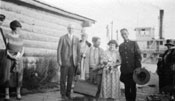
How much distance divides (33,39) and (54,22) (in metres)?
1.45

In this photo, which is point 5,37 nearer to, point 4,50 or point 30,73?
point 4,50

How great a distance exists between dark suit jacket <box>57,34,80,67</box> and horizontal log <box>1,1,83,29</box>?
2130 mm

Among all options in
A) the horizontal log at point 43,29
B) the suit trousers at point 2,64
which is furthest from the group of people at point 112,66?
the horizontal log at point 43,29

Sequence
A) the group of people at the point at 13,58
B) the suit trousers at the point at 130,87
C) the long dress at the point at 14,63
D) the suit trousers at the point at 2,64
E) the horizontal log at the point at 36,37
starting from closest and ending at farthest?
1. the suit trousers at the point at 2,64
2. the group of people at the point at 13,58
3. the long dress at the point at 14,63
4. the suit trousers at the point at 130,87
5. the horizontal log at the point at 36,37

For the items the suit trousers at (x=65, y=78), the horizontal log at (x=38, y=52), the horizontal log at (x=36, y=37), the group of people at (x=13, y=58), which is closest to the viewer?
the group of people at (x=13, y=58)

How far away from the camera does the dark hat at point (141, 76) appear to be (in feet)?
18.0

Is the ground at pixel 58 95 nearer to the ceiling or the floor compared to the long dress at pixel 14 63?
nearer to the floor

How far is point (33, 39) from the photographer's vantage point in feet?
26.8

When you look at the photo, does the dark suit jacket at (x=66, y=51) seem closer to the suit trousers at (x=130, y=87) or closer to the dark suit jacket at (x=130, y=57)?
the dark suit jacket at (x=130, y=57)

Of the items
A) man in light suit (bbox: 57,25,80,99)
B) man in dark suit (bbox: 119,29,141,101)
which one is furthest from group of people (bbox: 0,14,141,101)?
man in light suit (bbox: 57,25,80,99)

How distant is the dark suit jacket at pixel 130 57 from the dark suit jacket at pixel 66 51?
1.40 metres

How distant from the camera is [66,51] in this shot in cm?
621

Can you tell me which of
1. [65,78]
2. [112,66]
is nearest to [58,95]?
[65,78]

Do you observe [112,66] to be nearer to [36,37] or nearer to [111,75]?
[111,75]
